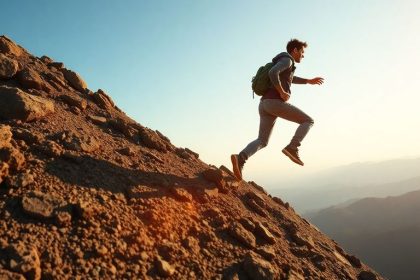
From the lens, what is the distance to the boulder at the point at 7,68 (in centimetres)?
521

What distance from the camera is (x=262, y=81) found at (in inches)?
214

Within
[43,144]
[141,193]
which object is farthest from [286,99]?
[43,144]

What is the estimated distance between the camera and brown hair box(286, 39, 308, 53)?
18.8 feet

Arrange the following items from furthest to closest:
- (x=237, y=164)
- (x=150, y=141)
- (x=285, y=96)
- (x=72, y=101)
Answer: (x=150, y=141) → (x=72, y=101) → (x=237, y=164) → (x=285, y=96)

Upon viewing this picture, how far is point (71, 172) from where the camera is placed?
12.1ft

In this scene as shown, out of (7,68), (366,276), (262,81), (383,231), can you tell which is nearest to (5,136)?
(7,68)

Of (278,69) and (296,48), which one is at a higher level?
(296,48)

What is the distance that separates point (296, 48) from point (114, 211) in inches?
171

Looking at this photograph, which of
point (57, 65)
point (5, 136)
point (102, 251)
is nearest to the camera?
point (102, 251)

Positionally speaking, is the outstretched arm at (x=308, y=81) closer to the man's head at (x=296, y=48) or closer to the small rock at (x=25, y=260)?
the man's head at (x=296, y=48)

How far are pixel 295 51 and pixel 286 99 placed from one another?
1.07 metres

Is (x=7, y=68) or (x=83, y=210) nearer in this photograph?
(x=83, y=210)

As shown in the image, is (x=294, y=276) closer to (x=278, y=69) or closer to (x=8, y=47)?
(x=278, y=69)

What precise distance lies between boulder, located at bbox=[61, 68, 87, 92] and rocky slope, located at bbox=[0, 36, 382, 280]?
128 cm
